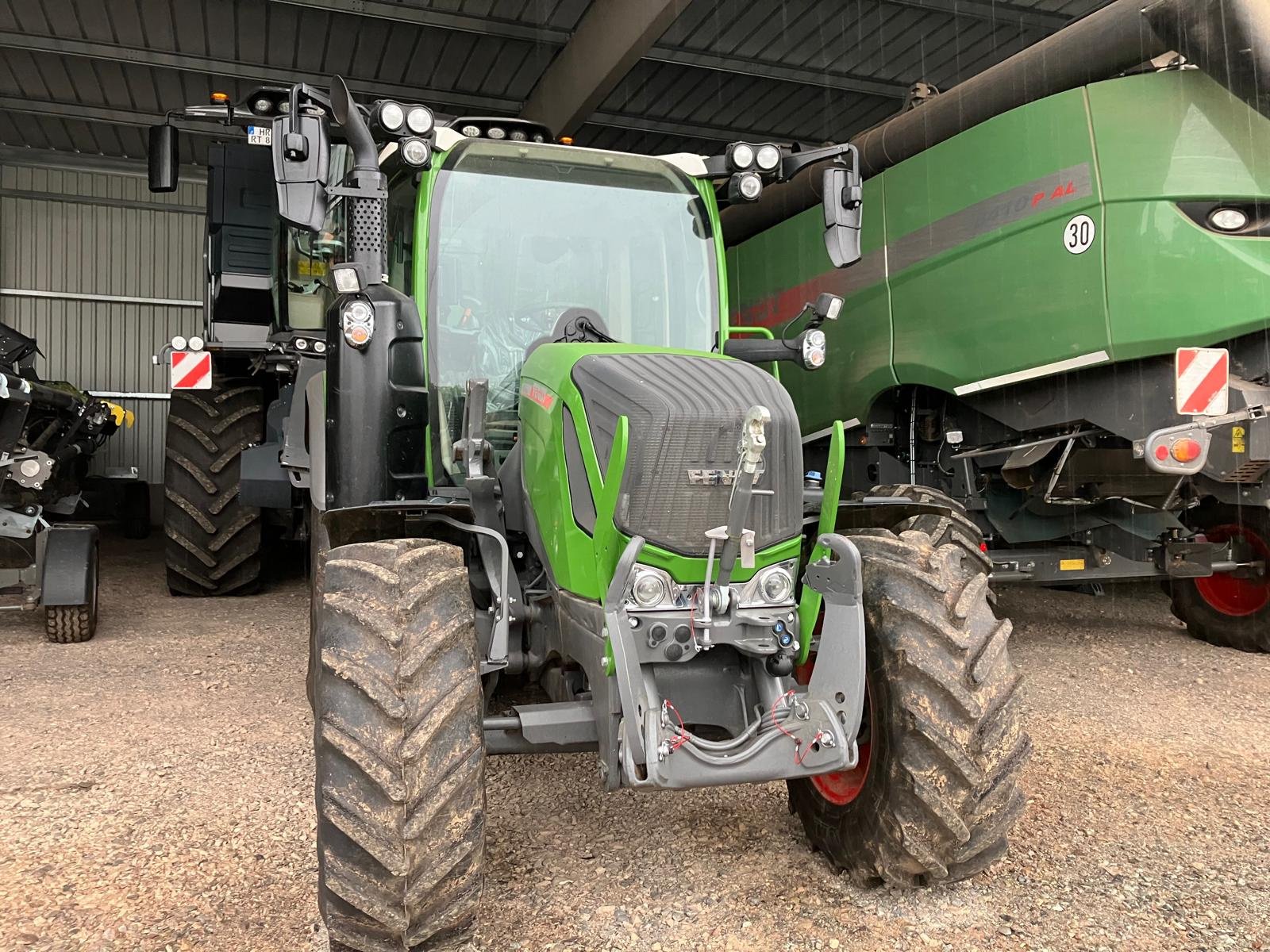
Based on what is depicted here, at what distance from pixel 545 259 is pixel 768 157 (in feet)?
2.88

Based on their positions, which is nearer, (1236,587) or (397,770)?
(397,770)

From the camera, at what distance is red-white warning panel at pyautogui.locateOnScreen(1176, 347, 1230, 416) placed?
453 cm

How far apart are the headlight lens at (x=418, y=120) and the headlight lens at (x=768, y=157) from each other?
1.19 metres

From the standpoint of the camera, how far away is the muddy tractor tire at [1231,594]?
5730mm

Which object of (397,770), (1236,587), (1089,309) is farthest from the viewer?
(1236,587)

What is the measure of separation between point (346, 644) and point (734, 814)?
148 centimetres

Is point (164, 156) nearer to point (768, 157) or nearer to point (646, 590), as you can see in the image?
point (768, 157)

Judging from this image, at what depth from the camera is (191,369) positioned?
21.1ft

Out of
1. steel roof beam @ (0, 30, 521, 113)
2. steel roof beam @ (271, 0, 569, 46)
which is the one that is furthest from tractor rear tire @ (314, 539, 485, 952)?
steel roof beam @ (0, 30, 521, 113)

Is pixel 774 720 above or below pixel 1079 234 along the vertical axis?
below

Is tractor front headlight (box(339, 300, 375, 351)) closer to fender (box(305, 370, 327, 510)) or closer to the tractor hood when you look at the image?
fender (box(305, 370, 327, 510))

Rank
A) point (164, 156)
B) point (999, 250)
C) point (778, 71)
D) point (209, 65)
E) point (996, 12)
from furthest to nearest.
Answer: point (778, 71)
point (209, 65)
point (996, 12)
point (999, 250)
point (164, 156)

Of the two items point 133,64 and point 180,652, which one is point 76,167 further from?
point 180,652

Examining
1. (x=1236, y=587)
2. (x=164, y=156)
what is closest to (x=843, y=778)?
(x=164, y=156)
